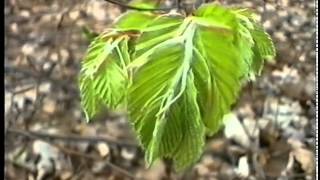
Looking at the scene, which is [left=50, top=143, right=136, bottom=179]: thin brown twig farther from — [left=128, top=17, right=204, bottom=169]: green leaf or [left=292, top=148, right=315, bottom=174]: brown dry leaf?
[left=128, top=17, right=204, bottom=169]: green leaf

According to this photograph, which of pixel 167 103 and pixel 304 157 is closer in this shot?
pixel 167 103

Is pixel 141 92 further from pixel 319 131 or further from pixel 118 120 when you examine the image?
pixel 118 120

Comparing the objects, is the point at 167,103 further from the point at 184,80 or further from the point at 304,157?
the point at 304,157

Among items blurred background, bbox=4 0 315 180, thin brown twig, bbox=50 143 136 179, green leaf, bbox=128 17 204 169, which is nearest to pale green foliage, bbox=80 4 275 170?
green leaf, bbox=128 17 204 169

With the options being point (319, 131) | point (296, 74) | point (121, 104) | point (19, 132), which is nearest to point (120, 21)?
point (121, 104)

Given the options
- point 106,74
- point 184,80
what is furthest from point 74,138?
point 184,80

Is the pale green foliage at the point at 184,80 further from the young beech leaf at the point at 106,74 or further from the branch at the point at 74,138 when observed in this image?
the branch at the point at 74,138

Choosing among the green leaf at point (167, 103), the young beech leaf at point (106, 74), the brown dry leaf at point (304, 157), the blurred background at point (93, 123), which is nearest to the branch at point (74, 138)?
the blurred background at point (93, 123)

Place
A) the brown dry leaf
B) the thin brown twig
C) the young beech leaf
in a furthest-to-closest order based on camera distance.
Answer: the thin brown twig < the brown dry leaf < the young beech leaf
